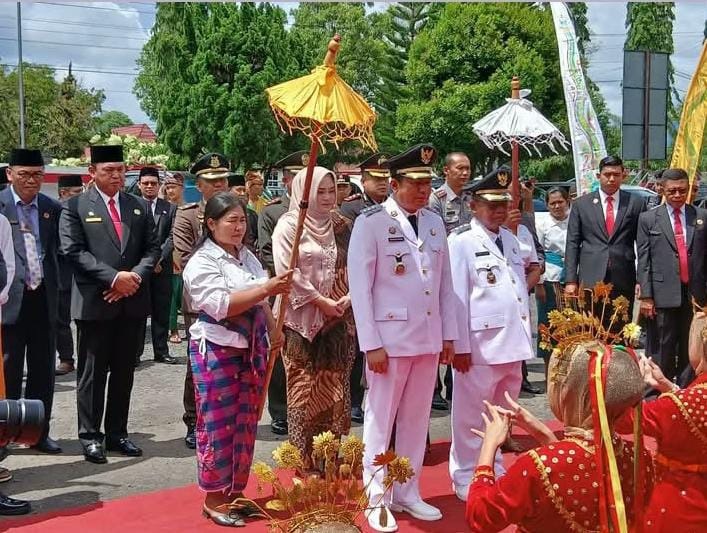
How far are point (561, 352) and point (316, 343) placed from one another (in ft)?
9.01

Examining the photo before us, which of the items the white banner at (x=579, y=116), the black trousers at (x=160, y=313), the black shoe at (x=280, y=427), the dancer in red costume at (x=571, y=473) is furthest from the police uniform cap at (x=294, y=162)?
the white banner at (x=579, y=116)

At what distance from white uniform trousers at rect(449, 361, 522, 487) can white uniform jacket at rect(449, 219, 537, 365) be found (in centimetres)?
8

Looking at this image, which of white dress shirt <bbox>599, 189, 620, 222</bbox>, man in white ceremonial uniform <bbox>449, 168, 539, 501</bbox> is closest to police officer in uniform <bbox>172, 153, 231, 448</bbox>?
man in white ceremonial uniform <bbox>449, 168, 539, 501</bbox>

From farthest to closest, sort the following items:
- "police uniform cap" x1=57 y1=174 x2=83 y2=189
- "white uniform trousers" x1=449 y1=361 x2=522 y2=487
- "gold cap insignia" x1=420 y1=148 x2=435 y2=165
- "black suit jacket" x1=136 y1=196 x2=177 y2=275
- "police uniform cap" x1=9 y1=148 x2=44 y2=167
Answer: "police uniform cap" x1=57 y1=174 x2=83 y2=189
"black suit jacket" x1=136 y1=196 x2=177 y2=275
"police uniform cap" x1=9 y1=148 x2=44 y2=167
"white uniform trousers" x1=449 y1=361 x2=522 y2=487
"gold cap insignia" x1=420 y1=148 x2=435 y2=165

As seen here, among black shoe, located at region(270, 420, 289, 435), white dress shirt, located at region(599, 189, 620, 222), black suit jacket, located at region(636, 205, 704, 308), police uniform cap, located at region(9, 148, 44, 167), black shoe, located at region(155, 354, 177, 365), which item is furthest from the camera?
black shoe, located at region(155, 354, 177, 365)

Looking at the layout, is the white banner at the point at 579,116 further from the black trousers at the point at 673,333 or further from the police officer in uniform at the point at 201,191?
the police officer in uniform at the point at 201,191

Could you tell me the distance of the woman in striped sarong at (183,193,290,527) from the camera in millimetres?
4465

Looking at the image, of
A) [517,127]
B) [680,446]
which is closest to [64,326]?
[517,127]

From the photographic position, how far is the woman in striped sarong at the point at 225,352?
446cm

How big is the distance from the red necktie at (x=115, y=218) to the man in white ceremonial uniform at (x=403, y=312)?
6.09 ft

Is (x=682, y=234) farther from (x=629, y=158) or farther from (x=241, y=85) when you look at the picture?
(x=241, y=85)

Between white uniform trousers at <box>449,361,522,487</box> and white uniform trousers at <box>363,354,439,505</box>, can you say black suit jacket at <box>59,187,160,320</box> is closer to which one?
white uniform trousers at <box>363,354,439,505</box>

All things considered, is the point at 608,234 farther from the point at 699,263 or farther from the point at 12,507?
the point at 12,507

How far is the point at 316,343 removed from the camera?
17.2 feet
